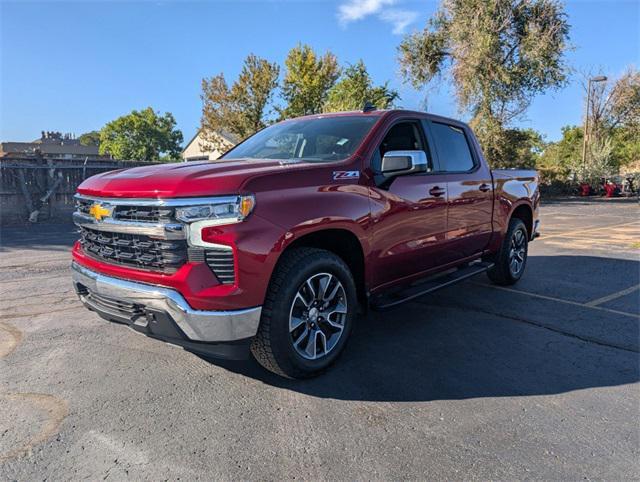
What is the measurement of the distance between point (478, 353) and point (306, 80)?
26.9 metres

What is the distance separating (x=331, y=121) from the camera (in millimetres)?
4430

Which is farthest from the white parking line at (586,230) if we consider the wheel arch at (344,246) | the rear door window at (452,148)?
the wheel arch at (344,246)

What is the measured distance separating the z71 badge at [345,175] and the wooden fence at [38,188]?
1399cm

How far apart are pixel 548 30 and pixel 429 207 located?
25.4 m

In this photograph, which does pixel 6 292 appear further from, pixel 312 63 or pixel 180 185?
pixel 312 63

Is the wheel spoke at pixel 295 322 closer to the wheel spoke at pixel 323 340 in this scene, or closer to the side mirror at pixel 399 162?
the wheel spoke at pixel 323 340

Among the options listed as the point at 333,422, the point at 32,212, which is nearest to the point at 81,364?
the point at 333,422

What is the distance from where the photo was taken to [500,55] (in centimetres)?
2497

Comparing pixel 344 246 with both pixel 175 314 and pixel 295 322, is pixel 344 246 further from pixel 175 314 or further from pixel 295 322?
pixel 175 314

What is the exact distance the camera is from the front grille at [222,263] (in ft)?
9.16

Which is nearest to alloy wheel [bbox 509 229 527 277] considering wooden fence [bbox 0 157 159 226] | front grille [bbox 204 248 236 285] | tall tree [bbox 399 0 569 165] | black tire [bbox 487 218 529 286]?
black tire [bbox 487 218 529 286]

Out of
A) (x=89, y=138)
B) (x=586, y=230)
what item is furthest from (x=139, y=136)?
(x=586, y=230)

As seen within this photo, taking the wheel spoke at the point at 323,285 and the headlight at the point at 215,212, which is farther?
the wheel spoke at the point at 323,285

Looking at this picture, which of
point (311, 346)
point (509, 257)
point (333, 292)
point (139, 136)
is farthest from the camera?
point (139, 136)
